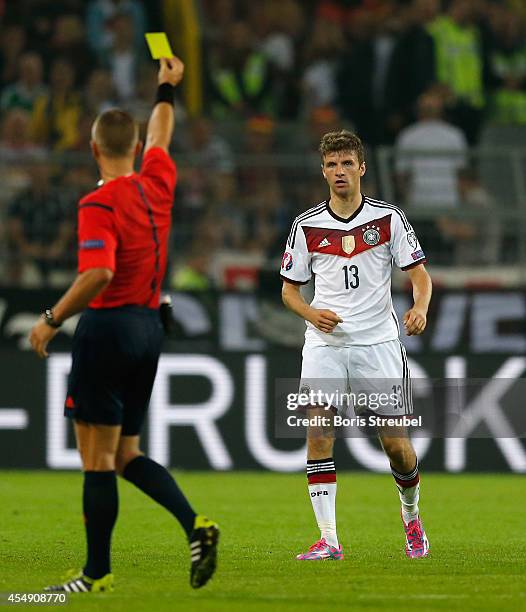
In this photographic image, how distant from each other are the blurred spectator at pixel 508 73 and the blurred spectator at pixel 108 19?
172 inches

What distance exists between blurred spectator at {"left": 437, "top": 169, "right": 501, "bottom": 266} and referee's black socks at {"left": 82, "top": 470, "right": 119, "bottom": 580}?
8509 mm

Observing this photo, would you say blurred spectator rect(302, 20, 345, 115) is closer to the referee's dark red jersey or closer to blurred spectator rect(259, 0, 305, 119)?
blurred spectator rect(259, 0, 305, 119)

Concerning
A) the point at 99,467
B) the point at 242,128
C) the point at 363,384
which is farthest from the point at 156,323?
the point at 242,128

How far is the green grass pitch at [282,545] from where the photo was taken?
21.1 ft

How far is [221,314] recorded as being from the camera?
46.4ft

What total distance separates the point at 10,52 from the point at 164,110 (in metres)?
10.9

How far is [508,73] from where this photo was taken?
694 inches

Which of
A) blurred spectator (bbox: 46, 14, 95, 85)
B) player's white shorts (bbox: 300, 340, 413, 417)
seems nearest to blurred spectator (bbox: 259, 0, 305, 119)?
blurred spectator (bbox: 46, 14, 95, 85)

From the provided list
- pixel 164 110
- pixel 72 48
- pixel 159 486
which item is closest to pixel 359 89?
pixel 72 48

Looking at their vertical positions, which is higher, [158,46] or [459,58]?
[459,58]

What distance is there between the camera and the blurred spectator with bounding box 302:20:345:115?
17.6 metres

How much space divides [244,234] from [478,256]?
235 cm

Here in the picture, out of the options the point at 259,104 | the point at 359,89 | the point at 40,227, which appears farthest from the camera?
the point at 259,104

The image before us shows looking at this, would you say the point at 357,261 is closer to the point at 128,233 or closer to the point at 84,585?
the point at 128,233
